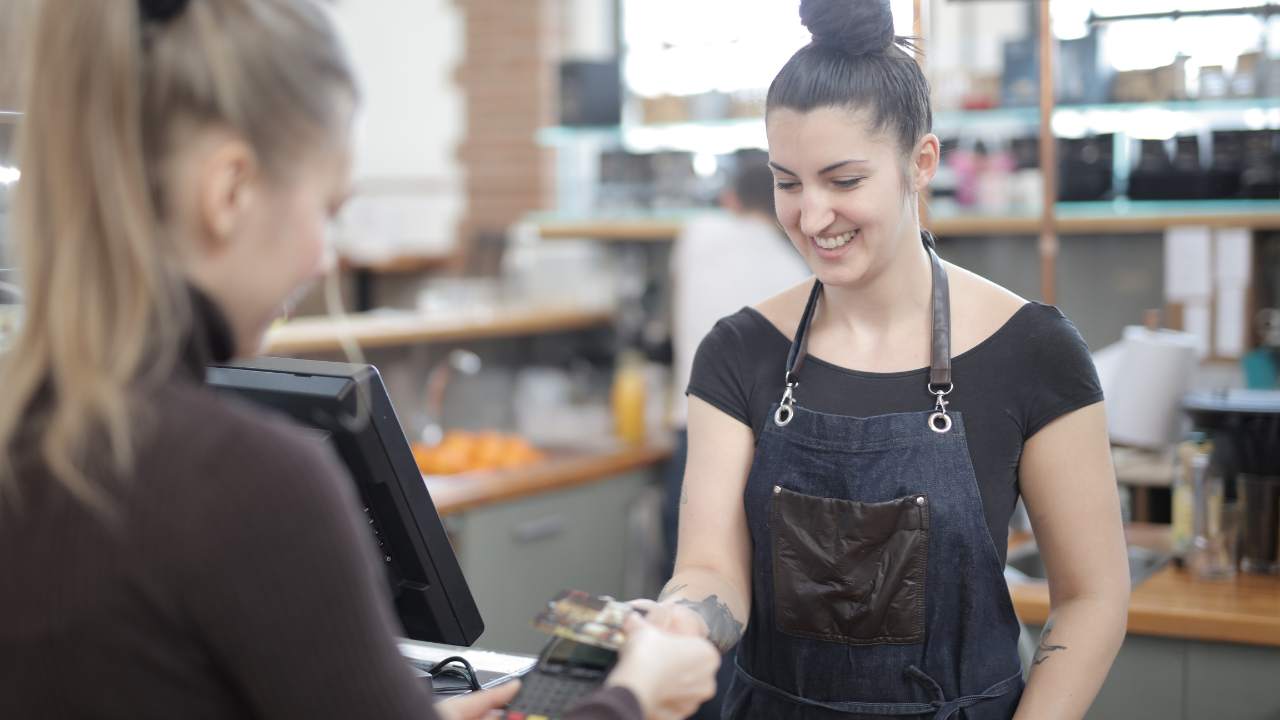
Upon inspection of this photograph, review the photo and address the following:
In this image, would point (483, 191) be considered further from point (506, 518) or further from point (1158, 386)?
point (1158, 386)

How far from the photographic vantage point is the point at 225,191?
2.83ft

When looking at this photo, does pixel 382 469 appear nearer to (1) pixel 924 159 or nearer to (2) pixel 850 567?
(2) pixel 850 567

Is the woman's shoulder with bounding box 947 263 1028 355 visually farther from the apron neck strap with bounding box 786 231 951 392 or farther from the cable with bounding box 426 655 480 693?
the cable with bounding box 426 655 480 693

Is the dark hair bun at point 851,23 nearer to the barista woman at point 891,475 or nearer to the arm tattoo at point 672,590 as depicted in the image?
the barista woman at point 891,475

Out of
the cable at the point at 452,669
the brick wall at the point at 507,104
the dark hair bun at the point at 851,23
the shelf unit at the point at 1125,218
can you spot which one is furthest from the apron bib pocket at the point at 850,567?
the brick wall at the point at 507,104

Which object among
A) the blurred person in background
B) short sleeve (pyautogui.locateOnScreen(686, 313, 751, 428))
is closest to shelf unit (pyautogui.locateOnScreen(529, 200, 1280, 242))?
the blurred person in background

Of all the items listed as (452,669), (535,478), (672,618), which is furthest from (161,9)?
(535,478)

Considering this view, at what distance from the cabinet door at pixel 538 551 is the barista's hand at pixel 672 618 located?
6.69 feet

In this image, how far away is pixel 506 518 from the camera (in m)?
3.59

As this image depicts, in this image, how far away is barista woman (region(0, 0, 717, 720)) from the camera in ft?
2.59

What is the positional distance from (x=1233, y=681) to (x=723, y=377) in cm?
116

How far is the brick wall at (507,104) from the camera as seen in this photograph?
6246mm

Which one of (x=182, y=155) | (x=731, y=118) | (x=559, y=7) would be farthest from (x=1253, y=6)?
(x=559, y=7)

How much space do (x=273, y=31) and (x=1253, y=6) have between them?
3037 mm
